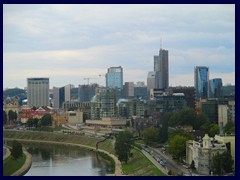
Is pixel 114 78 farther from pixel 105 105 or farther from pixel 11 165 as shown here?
pixel 11 165

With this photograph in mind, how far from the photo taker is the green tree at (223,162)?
969cm

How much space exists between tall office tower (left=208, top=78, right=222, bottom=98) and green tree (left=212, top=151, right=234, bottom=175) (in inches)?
958

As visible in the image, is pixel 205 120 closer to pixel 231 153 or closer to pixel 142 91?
pixel 231 153

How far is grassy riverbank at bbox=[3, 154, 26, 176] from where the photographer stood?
450 inches

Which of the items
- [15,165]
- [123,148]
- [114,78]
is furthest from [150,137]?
[114,78]

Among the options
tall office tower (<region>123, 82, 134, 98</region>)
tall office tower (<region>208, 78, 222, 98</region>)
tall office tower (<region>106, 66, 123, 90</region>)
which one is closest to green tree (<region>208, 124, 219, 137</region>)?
tall office tower (<region>208, 78, 222, 98</region>)

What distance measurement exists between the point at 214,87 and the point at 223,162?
27.9m

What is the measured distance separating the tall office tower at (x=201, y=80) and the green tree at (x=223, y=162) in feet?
96.5

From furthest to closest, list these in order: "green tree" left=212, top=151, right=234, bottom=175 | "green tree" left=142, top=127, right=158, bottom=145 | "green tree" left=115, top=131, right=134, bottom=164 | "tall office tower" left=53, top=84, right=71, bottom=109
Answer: "tall office tower" left=53, top=84, right=71, bottom=109, "green tree" left=142, top=127, right=158, bottom=145, "green tree" left=115, top=131, right=134, bottom=164, "green tree" left=212, top=151, right=234, bottom=175

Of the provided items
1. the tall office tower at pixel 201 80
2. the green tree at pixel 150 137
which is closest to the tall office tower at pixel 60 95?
the tall office tower at pixel 201 80

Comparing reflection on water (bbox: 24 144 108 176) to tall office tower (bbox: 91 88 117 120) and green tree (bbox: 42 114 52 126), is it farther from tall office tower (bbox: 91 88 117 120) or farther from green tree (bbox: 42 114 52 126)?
tall office tower (bbox: 91 88 117 120)

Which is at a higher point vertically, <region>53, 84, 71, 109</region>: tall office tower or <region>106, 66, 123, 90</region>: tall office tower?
<region>106, 66, 123, 90</region>: tall office tower

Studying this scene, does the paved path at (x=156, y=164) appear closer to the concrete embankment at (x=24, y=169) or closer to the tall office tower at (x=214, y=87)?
the concrete embankment at (x=24, y=169)

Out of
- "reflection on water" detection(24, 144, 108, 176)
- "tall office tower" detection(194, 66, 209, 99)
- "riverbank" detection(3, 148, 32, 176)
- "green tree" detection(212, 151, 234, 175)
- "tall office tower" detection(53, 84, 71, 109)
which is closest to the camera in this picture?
"green tree" detection(212, 151, 234, 175)
